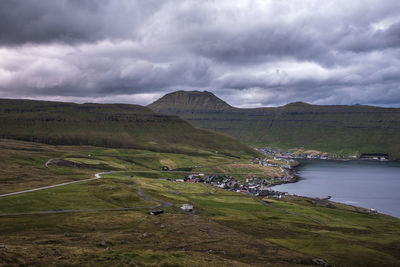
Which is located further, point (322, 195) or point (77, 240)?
point (322, 195)

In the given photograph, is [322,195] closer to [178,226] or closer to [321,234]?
[321,234]

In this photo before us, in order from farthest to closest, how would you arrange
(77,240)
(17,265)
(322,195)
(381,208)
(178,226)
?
(322,195), (381,208), (178,226), (77,240), (17,265)

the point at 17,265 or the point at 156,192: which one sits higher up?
the point at 17,265

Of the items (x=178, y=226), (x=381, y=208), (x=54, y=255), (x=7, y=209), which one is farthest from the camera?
(x=381, y=208)

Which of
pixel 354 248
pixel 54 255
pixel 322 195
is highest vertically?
pixel 54 255

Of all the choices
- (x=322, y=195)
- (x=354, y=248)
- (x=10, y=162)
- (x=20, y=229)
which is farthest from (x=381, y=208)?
(x=10, y=162)


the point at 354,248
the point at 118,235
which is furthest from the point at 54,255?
the point at 354,248
